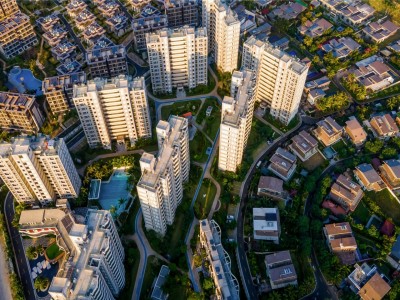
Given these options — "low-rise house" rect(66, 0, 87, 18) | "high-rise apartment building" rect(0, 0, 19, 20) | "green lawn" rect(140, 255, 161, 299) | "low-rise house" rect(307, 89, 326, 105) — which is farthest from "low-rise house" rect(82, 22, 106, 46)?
"green lawn" rect(140, 255, 161, 299)

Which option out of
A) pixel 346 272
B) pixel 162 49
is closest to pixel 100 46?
pixel 162 49

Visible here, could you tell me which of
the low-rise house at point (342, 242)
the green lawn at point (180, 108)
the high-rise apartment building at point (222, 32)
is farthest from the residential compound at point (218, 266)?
the high-rise apartment building at point (222, 32)

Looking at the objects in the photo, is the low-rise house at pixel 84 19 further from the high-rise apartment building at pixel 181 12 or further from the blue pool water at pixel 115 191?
the blue pool water at pixel 115 191

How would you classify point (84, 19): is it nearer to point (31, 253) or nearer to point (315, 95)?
point (315, 95)

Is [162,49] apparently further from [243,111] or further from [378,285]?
[378,285]

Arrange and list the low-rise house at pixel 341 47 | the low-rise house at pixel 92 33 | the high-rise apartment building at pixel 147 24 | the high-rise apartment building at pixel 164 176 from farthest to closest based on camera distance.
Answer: the low-rise house at pixel 341 47 → the low-rise house at pixel 92 33 → the high-rise apartment building at pixel 147 24 → the high-rise apartment building at pixel 164 176
